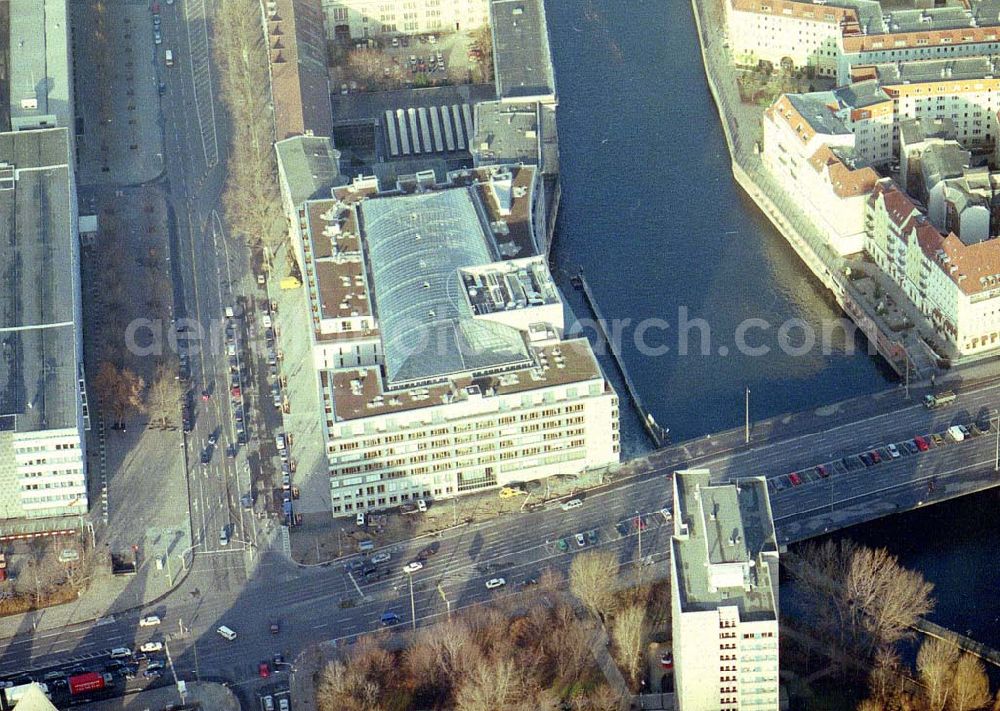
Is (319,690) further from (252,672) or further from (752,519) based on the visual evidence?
(752,519)

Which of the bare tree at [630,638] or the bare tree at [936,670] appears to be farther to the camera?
the bare tree at [630,638]

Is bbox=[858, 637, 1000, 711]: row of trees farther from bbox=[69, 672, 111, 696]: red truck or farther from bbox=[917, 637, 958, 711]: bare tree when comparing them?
bbox=[69, 672, 111, 696]: red truck

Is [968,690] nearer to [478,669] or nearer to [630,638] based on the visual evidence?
[630,638]

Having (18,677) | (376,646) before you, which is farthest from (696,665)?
(18,677)

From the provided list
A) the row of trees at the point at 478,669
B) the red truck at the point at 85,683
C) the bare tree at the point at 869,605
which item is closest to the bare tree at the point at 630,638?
the row of trees at the point at 478,669

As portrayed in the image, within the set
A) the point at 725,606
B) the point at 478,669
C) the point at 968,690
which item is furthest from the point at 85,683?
Result: the point at 968,690

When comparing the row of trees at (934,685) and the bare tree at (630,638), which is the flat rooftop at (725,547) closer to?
the bare tree at (630,638)
